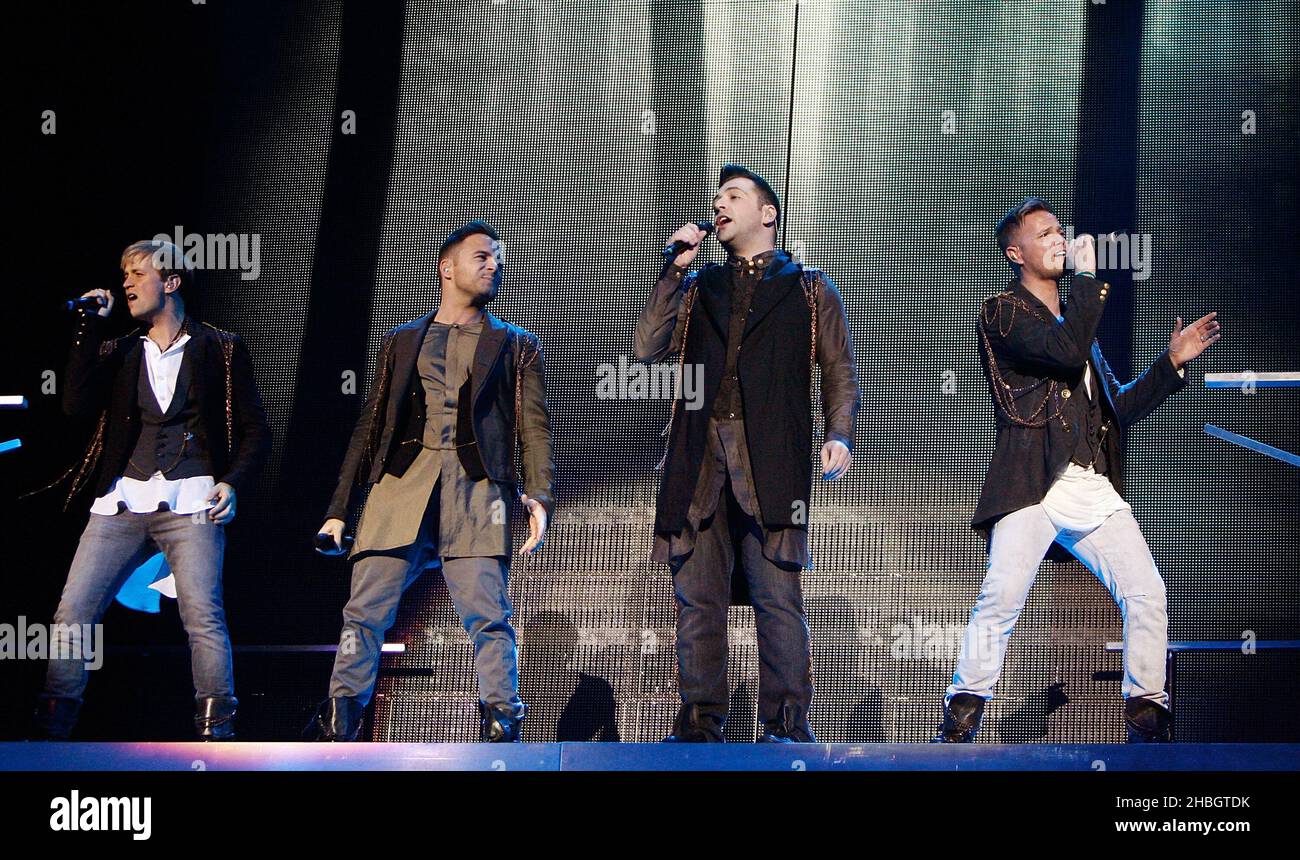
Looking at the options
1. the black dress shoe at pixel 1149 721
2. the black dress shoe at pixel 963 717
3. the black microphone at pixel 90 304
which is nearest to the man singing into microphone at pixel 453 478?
the black microphone at pixel 90 304

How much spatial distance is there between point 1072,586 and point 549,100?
266 cm

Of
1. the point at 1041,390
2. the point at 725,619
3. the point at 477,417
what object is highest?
the point at 1041,390

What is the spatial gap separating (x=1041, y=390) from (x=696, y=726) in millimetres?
1302

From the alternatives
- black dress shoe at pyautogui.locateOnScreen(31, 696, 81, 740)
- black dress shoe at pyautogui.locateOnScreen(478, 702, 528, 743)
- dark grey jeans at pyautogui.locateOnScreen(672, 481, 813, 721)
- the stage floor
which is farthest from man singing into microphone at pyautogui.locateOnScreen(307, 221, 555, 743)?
black dress shoe at pyautogui.locateOnScreen(31, 696, 81, 740)

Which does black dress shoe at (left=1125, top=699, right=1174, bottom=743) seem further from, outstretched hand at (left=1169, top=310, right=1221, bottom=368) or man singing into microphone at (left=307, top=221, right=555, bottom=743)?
man singing into microphone at (left=307, top=221, right=555, bottom=743)

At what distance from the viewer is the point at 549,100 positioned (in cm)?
543

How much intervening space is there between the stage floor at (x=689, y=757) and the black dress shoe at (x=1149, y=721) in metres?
0.58

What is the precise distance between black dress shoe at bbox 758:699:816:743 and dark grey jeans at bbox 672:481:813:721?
0.01 meters

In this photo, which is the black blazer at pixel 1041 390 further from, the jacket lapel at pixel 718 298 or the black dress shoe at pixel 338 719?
the black dress shoe at pixel 338 719

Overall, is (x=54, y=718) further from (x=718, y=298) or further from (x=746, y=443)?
(x=718, y=298)

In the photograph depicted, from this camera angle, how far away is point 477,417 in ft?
12.6

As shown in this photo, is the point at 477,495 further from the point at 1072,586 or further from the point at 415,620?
the point at 1072,586

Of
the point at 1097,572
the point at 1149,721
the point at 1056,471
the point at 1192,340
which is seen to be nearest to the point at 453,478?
the point at 1056,471
